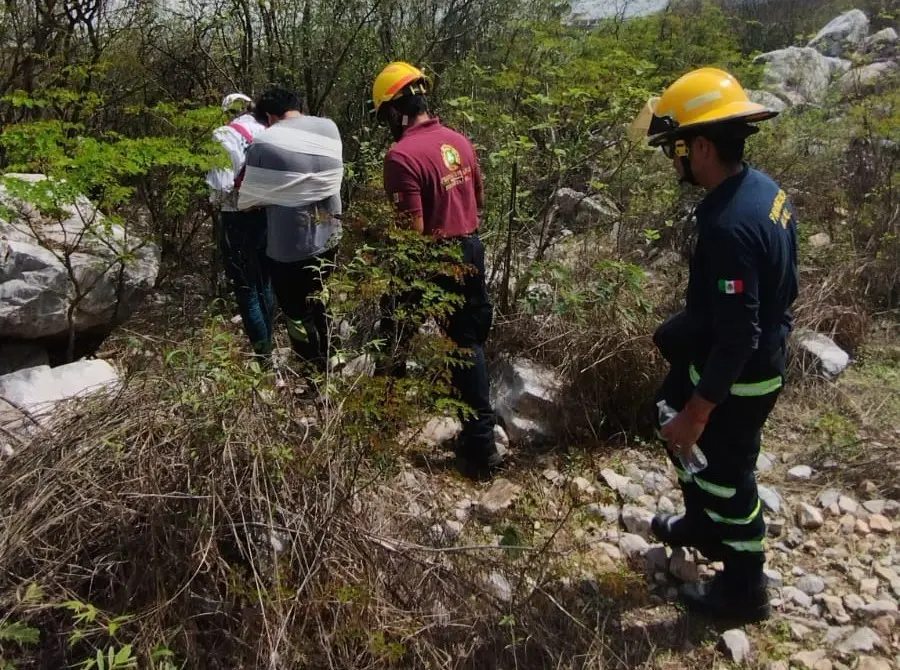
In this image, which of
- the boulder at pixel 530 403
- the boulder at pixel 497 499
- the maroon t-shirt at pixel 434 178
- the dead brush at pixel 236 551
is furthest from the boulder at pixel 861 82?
the dead brush at pixel 236 551

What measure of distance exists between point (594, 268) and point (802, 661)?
2277 millimetres

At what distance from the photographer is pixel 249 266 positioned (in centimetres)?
361

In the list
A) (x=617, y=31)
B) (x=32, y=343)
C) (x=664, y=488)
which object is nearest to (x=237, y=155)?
(x=32, y=343)

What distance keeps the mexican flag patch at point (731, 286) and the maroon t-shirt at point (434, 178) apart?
1.14 metres

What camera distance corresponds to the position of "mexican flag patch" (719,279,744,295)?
73.4 inches

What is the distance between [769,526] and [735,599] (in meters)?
0.60

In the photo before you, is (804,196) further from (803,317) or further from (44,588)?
(44,588)

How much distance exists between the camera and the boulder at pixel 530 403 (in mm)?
3408

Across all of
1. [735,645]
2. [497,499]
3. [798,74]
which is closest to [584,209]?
[497,499]

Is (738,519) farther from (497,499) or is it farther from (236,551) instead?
(236,551)

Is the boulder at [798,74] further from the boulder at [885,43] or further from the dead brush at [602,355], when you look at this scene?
the dead brush at [602,355]

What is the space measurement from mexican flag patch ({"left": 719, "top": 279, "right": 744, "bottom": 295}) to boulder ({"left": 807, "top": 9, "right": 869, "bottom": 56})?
12.8m

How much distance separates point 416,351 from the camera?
2156 mm

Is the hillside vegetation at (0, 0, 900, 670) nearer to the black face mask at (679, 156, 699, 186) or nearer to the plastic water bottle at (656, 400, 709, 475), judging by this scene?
the plastic water bottle at (656, 400, 709, 475)
